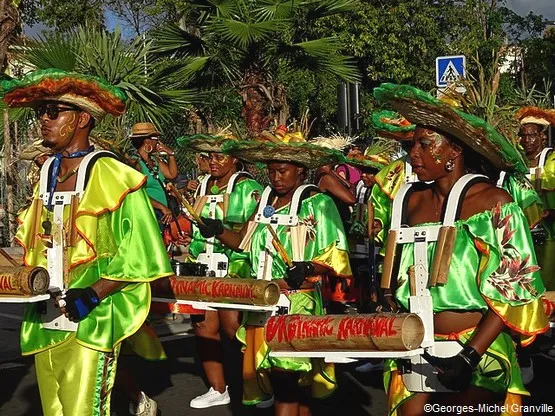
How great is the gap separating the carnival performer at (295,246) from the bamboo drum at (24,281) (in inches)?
75.0

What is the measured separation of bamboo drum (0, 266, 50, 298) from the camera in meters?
4.05

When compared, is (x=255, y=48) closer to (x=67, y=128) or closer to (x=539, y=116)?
(x=539, y=116)

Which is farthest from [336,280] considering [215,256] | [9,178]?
[9,178]

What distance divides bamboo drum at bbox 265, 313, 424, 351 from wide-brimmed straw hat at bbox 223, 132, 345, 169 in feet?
7.05

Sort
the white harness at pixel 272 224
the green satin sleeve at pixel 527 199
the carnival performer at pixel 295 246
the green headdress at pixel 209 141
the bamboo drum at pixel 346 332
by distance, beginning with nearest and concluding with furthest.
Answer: the bamboo drum at pixel 346 332 < the carnival performer at pixel 295 246 < the white harness at pixel 272 224 < the green satin sleeve at pixel 527 199 < the green headdress at pixel 209 141

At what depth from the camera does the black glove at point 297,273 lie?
5.68 m

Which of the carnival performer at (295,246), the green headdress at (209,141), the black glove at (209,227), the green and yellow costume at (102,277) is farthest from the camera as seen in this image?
the green headdress at (209,141)

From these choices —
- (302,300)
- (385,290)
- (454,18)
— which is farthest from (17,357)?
(454,18)

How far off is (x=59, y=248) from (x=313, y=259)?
204cm

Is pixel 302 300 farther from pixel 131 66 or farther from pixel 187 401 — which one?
pixel 131 66

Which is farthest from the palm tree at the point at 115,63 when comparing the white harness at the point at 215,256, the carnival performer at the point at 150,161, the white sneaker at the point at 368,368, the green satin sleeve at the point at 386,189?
the white sneaker at the point at 368,368

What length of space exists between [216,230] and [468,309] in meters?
2.72

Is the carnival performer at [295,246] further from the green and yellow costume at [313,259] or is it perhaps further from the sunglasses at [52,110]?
A: the sunglasses at [52,110]

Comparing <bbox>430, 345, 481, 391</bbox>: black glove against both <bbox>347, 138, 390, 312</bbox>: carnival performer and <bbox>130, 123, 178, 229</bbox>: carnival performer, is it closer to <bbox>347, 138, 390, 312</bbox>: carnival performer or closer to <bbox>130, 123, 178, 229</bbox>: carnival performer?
<bbox>347, 138, 390, 312</bbox>: carnival performer
